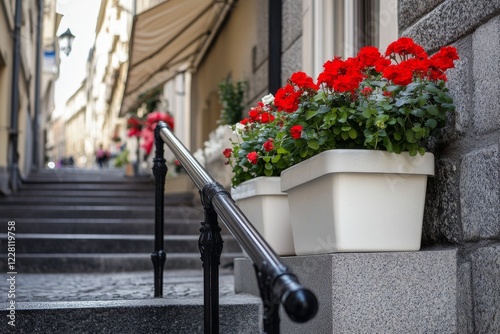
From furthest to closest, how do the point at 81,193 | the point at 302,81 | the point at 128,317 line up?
the point at 81,193 → the point at 128,317 → the point at 302,81

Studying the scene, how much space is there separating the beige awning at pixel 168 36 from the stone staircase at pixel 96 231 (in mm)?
1550

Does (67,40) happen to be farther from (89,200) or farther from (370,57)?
(370,57)

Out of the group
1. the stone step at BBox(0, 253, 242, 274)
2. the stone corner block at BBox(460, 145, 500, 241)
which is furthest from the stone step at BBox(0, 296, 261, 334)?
the stone step at BBox(0, 253, 242, 274)

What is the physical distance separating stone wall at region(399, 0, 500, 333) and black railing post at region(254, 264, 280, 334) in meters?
0.97

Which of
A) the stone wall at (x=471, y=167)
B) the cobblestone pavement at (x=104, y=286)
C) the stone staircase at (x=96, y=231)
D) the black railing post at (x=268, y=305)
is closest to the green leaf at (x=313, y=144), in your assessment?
the stone wall at (x=471, y=167)

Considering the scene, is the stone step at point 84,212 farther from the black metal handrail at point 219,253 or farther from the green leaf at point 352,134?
the green leaf at point 352,134

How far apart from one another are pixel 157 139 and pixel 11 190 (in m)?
6.45

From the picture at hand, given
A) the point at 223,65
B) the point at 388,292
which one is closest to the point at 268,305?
the point at 388,292

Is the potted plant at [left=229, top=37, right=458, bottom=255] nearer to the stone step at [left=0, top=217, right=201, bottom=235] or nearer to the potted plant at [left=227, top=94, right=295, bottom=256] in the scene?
the potted plant at [left=227, top=94, right=295, bottom=256]

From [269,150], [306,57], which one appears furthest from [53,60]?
[269,150]

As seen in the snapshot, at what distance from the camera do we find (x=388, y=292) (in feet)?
8.45

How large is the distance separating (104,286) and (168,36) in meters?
4.43

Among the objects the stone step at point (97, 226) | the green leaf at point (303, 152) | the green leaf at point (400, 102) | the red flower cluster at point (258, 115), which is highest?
the red flower cluster at point (258, 115)

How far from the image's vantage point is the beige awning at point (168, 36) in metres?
7.63
